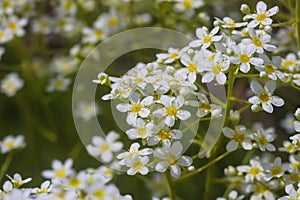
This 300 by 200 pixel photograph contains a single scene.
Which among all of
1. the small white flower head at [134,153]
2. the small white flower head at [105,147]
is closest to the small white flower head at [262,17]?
the small white flower head at [134,153]

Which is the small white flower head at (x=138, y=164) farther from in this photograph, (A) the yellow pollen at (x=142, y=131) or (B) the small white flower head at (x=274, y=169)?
(B) the small white flower head at (x=274, y=169)

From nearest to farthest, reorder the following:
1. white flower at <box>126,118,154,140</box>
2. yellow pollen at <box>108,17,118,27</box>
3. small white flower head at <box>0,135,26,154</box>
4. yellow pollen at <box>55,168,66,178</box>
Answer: white flower at <box>126,118,154,140</box> < yellow pollen at <box>55,168,66,178</box> < small white flower head at <box>0,135,26,154</box> < yellow pollen at <box>108,17,118,27</box>

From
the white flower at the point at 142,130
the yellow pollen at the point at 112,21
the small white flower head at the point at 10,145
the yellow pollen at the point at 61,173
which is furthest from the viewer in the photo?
the yellow pollen at the point at 112,21

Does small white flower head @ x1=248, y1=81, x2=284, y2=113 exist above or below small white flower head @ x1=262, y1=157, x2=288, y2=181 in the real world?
above

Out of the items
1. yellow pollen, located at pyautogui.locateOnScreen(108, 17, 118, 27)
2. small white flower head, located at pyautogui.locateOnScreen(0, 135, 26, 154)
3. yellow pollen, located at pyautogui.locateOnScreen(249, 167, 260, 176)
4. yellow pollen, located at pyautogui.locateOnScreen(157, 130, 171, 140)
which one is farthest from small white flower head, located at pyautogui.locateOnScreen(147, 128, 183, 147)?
yellow pollen, located at pyautogui.locateOnScreen(108, 17, 118, 27)

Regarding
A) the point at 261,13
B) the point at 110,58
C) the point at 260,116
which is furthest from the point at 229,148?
the point at 260,116

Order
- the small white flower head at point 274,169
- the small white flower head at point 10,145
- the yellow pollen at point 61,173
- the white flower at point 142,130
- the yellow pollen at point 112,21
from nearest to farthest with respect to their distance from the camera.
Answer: the white flower at point 142,130, the small white flower head at point 274,169, the yellow pollen at point 61,173, the small white flower head at point 10,145, the yellow pollen at point 112,21

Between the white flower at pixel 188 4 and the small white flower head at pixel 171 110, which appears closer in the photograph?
the small white flower head at pixel 171 110

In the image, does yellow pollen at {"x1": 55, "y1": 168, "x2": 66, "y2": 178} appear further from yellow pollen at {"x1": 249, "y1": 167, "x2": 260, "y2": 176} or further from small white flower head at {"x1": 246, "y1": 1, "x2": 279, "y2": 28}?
small white flower head at {"x1": 246, "y1": 1, "x2": 279, "y2": 28}
